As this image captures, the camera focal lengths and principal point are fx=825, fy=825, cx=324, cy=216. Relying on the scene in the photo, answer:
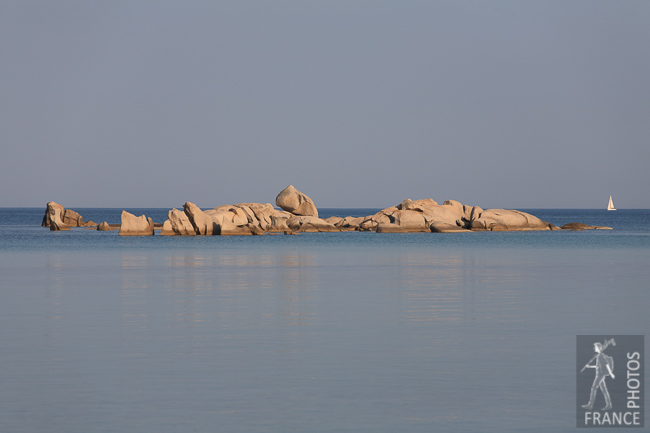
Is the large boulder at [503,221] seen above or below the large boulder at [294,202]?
below

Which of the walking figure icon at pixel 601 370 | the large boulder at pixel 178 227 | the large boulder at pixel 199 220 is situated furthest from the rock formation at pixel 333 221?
the walking figure icon at pixel 601 370

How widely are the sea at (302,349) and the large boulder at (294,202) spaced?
240 ft

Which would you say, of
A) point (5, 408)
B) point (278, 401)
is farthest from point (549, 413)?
point (5, 408)

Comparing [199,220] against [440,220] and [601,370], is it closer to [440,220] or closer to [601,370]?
[440,220]

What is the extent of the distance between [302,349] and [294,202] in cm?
9424

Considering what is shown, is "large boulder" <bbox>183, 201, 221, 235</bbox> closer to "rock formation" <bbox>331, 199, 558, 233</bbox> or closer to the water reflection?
"rock formation" <bbox>331, 199, 558, 233</bbox>

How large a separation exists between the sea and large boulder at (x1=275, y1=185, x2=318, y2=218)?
240 ft

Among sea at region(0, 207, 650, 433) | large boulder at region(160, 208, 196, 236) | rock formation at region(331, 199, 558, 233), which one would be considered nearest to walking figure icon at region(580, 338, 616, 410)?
sea at region(0, 207, 650, 433)

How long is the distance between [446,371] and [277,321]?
25.5 feet

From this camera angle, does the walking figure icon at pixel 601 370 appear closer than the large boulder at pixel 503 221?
Yes

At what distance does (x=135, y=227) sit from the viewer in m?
92.7

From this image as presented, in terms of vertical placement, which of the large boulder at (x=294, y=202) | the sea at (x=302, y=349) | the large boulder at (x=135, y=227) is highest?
the large boulder at (x=294, y=202)

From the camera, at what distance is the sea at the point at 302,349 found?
12070mm

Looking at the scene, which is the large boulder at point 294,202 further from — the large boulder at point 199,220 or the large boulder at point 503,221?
the large boulder at point 503,221
